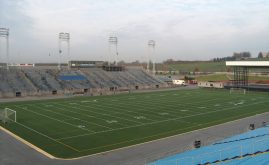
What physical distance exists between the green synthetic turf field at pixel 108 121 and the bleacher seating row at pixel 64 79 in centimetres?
1333

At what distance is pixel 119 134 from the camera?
1005 inches

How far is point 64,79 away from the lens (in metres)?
64.6

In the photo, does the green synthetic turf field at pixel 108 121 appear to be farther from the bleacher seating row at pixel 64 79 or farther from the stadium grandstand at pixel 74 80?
the bleacher seating row at pixel 64 79

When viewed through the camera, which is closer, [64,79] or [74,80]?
[64,79]

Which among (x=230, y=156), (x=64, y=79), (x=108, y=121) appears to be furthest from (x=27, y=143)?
(x=64, y=79)

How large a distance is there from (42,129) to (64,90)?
3185 centimetres

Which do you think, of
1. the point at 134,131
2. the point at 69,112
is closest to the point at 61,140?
the point at 134,131

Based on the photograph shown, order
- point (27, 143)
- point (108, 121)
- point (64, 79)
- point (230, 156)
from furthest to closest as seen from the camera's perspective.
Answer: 1. point (64, 79)
2. point (108, 121)
3. point (27, 143)
4. point (230, 156)

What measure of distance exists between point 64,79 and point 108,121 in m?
36.0

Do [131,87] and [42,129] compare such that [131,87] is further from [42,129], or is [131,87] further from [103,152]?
[103,152]

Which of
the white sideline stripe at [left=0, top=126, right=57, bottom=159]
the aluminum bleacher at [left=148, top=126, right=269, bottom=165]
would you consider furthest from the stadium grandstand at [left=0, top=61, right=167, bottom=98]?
the aluminum bleacher at [left=148, top=126, right=269, bottom=165]

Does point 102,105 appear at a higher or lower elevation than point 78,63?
lower

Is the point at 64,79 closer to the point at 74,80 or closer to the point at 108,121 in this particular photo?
the point at 74,80

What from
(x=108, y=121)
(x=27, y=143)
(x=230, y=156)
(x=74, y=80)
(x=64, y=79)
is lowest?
(x=27, y=143)
